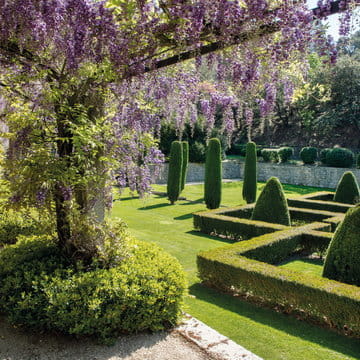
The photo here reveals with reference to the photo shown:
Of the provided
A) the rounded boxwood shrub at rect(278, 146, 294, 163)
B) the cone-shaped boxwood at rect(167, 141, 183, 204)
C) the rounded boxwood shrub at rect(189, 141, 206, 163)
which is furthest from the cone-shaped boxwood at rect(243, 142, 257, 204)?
the rounded boxwood shrub at rect(278, 146, 294, 163)

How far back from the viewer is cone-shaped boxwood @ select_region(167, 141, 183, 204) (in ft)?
52.6

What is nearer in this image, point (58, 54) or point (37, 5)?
point (37, 5)

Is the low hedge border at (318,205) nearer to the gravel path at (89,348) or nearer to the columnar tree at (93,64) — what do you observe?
the columnar tree at (93,64)

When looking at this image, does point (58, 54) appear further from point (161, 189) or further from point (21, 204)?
point (161, 189)

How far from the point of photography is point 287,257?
28.6 feet

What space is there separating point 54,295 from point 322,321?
141 inches

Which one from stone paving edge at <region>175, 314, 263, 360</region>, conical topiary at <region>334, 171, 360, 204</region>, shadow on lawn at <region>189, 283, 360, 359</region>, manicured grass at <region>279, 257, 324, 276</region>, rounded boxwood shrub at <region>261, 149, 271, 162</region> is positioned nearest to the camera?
stone paving edge at <region>175, 314, 263, 360</region>

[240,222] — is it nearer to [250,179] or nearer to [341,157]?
[250,179]

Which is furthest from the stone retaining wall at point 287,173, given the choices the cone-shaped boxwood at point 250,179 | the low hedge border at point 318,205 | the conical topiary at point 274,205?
the conical topiary at point 274,205

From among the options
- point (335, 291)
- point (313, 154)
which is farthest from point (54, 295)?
point (313, 154)

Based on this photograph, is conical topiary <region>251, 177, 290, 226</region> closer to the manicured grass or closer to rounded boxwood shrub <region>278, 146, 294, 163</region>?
the manicured grass

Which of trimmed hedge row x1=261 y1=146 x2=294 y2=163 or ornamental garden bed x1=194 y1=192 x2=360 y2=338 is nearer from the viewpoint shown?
ornamental garden bed x1=194 y1=192 x2=360 y2=338

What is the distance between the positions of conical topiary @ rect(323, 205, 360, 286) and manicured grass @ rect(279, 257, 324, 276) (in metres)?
1.75

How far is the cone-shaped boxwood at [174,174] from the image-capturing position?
16047 millimetres
